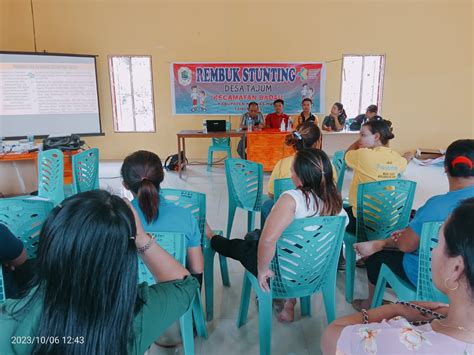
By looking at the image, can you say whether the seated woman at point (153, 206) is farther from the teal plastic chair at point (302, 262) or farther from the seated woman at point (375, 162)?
the seated woman at point (375, 162)

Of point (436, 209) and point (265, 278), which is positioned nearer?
point (436, 209)

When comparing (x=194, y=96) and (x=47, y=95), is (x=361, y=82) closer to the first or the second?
(x=194, y=96)

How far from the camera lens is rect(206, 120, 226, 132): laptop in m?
5.59

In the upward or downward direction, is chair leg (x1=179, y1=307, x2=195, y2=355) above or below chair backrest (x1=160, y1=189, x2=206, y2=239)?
below

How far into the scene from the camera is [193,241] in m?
1.55

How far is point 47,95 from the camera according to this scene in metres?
5.75

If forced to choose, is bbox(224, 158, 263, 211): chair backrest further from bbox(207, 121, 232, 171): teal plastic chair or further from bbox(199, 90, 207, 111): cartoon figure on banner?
bbox(199, 90, 207, 111): cartoon figure on banner

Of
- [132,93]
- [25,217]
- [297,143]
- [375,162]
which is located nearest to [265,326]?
[25,217]

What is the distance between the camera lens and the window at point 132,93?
260 inches

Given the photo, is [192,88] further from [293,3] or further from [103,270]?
[103,270]

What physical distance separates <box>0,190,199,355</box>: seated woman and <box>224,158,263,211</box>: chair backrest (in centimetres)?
209

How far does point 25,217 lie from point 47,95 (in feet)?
16.1

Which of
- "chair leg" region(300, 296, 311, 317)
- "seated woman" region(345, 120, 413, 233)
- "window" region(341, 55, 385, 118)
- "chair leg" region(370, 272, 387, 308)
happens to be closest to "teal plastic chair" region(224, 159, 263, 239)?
"seated woman" region(345, 120, 413, 233)

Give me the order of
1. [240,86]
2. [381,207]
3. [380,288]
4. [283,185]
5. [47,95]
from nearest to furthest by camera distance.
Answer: [380,288] → [381,207] → [283,185] → [47,95] → [240,86]
